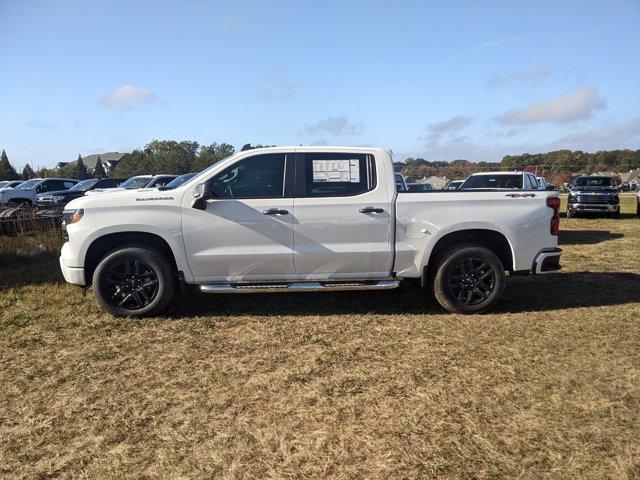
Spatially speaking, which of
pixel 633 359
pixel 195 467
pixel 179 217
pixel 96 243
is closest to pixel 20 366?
pixel 96 243

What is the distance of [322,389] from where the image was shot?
11.8 feet

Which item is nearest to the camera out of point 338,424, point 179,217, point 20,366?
point 338,424

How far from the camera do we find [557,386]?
3.62 metres

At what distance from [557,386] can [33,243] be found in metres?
9.64

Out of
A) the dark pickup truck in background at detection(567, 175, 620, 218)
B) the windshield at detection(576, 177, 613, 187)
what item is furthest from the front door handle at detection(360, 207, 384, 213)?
the windshield at detection(576, 177, 613, 187)

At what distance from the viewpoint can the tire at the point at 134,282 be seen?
201 inches

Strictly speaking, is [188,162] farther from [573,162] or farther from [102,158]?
[573,162]

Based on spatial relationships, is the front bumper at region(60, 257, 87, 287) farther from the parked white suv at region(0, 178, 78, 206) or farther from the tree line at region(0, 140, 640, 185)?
the tree line at region(0, 140, 640, 185)

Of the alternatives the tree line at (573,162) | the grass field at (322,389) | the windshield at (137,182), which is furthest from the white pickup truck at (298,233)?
the tree line at (573,162)

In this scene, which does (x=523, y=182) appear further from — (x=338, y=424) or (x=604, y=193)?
(x=338, y=424)

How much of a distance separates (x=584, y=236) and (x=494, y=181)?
8.86 ft

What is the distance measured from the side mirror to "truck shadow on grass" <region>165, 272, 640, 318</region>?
127 cm

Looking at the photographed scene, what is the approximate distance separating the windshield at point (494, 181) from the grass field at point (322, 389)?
24.0 feet

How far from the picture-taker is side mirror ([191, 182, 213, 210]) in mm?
5000
